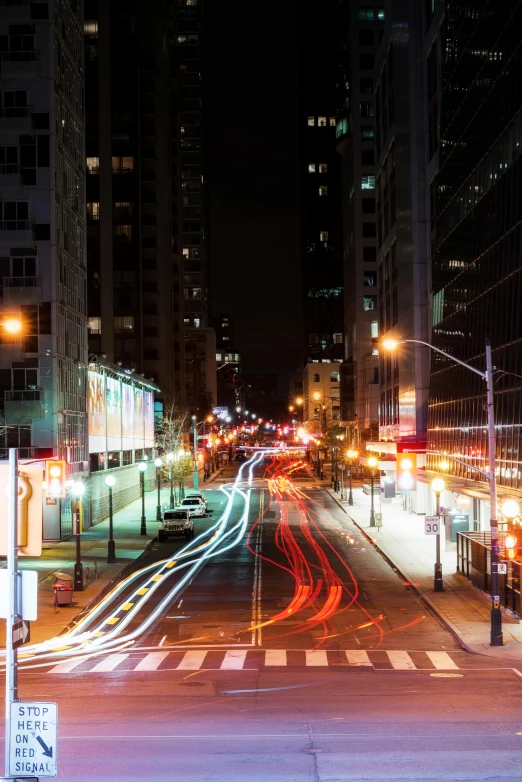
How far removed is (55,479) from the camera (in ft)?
123

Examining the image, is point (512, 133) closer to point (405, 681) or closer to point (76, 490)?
point (76, 490)

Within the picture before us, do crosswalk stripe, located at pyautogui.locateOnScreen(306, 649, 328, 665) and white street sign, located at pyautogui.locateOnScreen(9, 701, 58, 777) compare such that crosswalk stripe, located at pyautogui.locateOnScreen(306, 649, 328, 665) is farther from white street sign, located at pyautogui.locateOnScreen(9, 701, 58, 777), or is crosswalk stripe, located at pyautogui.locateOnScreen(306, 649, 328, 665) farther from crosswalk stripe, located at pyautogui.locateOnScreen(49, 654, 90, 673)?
white street sign, located at pyautogui.locateOnScreen(9, 701, 58, 777)

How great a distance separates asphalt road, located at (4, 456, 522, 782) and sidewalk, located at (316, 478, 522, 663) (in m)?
0.70

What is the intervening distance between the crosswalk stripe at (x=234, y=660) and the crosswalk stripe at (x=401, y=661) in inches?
153

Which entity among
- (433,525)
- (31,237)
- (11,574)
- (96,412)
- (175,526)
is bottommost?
(175,526)

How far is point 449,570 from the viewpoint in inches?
1663

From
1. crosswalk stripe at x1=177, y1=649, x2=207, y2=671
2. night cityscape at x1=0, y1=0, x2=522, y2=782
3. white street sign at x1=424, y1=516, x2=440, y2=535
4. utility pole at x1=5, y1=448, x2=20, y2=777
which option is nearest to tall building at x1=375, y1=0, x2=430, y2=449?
night cityscape at x1=0, y1=0, x2=522, y2=782

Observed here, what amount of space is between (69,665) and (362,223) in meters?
120

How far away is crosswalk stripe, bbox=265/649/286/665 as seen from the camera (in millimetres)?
25234

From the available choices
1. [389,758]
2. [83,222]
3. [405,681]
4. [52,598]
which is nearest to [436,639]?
[405,681]

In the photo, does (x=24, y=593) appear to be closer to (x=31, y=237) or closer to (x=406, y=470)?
(x=406, y=470)

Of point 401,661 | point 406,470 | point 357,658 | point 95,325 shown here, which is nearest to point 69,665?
point 357,658

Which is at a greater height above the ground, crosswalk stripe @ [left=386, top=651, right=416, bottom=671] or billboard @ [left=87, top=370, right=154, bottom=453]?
billboard @ [left=87, top=370, right=154, bottom=453]

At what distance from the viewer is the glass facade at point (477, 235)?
4309cm
